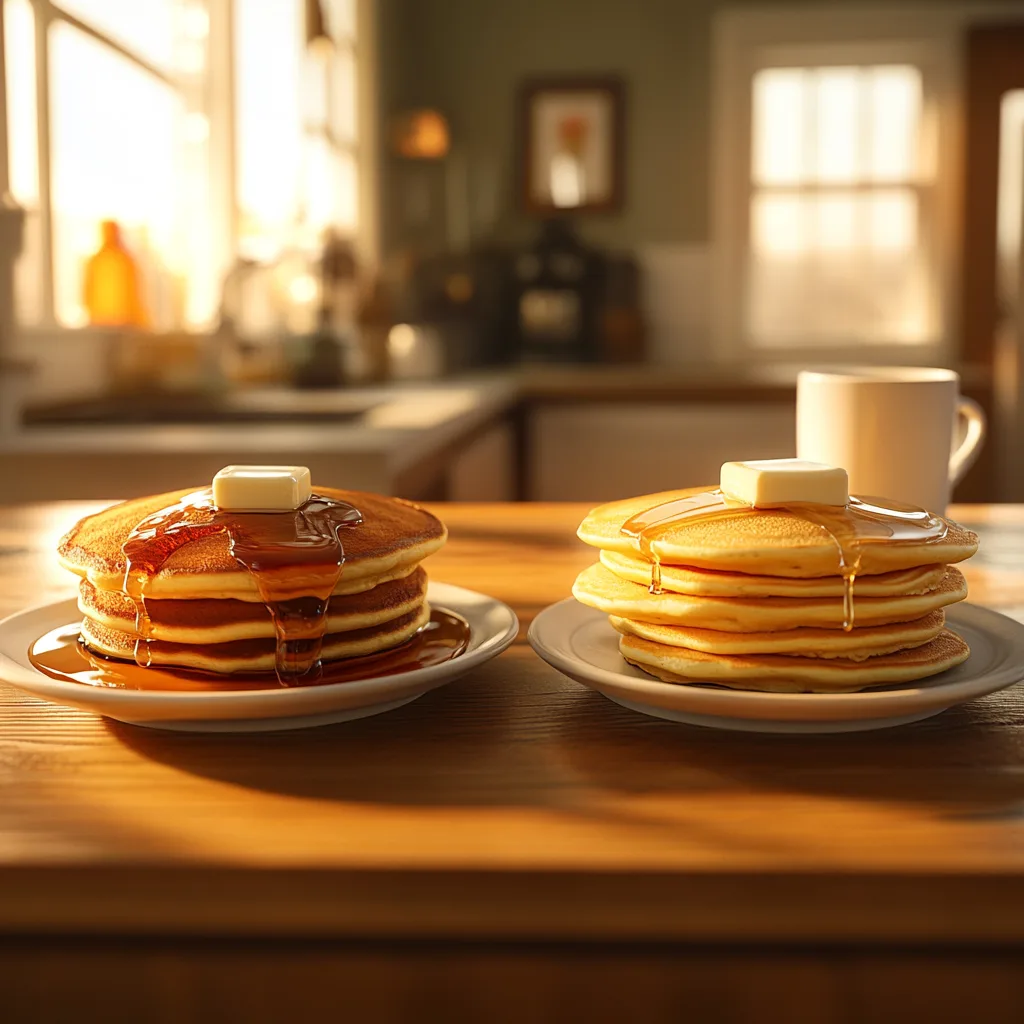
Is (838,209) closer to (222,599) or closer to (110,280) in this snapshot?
(110,280)

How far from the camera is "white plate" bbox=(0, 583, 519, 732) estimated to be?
518mm

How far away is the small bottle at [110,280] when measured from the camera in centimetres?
266

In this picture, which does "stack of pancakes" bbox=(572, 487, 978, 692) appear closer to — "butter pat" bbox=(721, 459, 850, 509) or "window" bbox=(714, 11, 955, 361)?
"butter pat" bbox=(721, 459, 850, 509)

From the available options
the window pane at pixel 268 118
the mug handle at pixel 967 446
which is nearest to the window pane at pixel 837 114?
the window pane at pixel 268 118

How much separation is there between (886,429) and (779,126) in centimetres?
475

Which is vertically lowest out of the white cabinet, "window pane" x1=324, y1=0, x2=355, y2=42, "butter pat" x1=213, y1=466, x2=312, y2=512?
the white cabinet

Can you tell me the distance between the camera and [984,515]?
135 cm

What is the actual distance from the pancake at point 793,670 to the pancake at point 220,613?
0.44 ft

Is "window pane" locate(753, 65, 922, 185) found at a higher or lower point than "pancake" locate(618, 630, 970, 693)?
higher

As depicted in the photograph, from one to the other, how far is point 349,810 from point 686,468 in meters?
3.53

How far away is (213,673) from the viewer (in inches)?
22.5

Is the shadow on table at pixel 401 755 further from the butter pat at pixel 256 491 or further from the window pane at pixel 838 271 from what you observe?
the window pane at pixel 838 271

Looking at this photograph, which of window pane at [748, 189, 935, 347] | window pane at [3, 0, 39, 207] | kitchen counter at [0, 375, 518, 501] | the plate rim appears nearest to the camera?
the plate rim

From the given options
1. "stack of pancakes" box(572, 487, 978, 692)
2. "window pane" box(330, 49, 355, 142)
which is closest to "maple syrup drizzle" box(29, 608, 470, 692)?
"stack of pancakes" box(572, 487, 978, 692)
